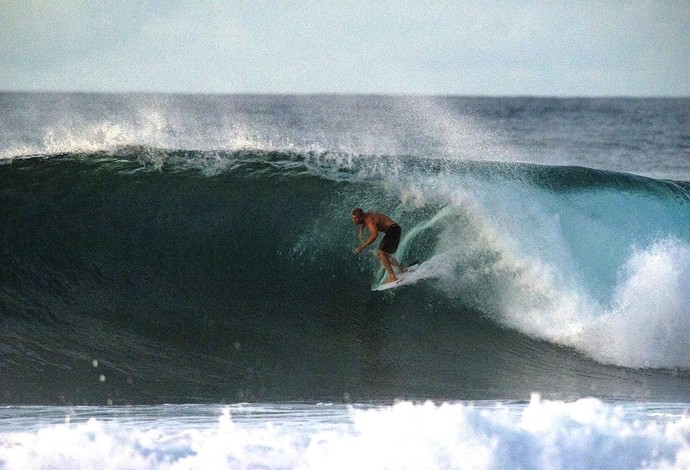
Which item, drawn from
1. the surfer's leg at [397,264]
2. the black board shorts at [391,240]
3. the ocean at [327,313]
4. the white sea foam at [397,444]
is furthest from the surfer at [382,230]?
the white sea foam at [397,444]

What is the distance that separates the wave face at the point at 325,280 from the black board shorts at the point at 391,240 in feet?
1.67

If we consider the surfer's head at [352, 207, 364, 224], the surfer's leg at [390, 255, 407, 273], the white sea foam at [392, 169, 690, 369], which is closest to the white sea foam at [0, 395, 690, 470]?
the white sea foam at [392, 169, 690, 369]

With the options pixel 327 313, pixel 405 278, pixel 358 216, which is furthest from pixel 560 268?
pixel 327 313

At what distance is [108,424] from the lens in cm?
585

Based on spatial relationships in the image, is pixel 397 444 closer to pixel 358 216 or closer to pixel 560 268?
pixel 358 216

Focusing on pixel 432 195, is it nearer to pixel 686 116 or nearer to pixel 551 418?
pixel 551 418

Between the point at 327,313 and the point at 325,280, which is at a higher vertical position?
the point at 325,280

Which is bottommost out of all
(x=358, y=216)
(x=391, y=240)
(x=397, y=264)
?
(x=397, y=264)

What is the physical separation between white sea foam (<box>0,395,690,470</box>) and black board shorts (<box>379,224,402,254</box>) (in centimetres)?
320

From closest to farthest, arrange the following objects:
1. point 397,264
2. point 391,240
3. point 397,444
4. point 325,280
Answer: point 397,444, point 391,240, point 397,264, point 325,280

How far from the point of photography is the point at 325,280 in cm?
955

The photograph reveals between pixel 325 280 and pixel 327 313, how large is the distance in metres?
0.62

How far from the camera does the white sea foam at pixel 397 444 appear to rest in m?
5.00

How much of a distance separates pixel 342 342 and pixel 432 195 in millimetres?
2269
